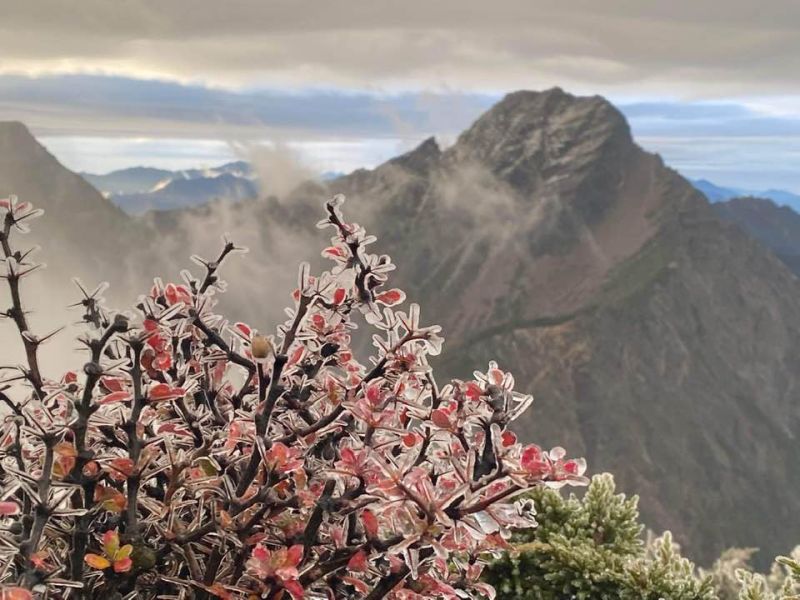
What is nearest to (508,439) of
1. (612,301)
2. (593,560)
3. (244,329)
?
(244,329)

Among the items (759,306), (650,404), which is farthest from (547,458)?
(759,306)

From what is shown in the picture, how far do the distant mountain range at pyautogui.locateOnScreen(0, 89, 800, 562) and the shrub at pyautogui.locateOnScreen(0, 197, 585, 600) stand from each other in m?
90.4

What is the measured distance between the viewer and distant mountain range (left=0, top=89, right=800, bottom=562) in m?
124

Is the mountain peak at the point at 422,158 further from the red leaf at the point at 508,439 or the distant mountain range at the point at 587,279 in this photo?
the red leaf at the point at 508,439

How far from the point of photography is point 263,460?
77.6 inches

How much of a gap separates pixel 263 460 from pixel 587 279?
16728 cm

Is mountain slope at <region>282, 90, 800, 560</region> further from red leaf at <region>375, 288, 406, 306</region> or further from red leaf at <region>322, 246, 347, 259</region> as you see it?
red leaf at <region>322, 246, 347, 259</region>

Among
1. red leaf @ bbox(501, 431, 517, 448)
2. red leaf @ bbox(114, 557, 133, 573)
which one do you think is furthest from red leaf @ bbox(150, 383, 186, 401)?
red leaf @ bbox(501, 431, 517, 448)

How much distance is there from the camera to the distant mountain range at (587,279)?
12431 cm

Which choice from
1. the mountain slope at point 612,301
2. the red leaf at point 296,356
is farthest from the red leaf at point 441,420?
the mountain slope at point 612,301

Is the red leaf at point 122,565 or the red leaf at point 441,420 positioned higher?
the red leaf at point 441,420

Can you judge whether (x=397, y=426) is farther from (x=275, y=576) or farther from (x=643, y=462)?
(x=643, y=462)

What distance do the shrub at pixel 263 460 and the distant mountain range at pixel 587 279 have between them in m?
90.4

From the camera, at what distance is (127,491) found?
2072 mm
